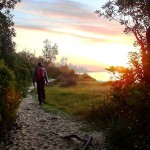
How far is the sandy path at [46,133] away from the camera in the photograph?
503 inches

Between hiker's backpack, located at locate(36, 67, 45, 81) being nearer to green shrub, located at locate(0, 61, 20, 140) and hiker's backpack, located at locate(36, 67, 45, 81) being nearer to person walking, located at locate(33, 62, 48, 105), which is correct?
person walking, located at locate(33, 62, 48, 105)

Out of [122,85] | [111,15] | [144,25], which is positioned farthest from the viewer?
[111,15]

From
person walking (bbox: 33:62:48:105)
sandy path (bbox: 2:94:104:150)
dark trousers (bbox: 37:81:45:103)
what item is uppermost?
person walking (bbox: 33:62:48:105)

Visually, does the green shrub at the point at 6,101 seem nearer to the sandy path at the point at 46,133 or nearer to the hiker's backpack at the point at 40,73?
the sandy path at the point at 46,133

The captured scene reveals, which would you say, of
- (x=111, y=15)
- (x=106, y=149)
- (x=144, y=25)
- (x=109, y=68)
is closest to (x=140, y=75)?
(x=109, y=68)

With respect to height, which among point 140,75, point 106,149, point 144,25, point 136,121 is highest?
point 144,25

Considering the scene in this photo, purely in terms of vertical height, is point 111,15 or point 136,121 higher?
point 111,15

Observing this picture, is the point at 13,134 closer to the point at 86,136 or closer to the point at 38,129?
the point at 38,129

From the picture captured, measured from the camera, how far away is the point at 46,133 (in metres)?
14.7

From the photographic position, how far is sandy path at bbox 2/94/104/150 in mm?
12766

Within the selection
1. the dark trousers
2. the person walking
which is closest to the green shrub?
the person walking

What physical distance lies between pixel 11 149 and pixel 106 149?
312cm

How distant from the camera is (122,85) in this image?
50.5ft

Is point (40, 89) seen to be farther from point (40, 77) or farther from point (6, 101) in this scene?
point (6, 101)
